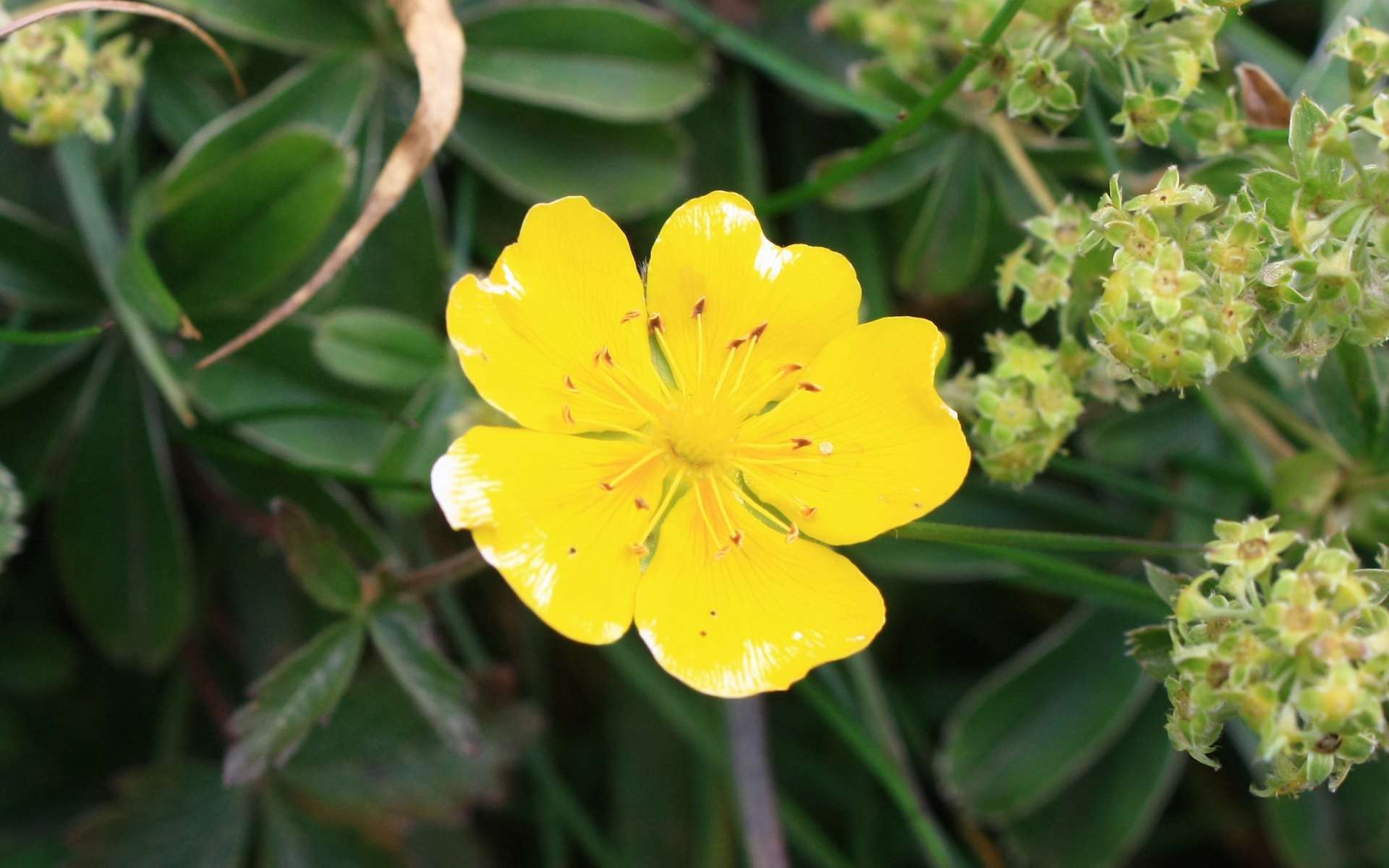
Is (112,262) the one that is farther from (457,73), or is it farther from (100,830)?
(100,830)

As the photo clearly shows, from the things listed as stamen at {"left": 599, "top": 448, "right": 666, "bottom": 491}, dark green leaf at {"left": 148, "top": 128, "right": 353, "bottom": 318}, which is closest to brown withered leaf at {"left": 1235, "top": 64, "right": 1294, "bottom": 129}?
stamen at {"left": 599, "top": 448, "right": 666, "bottom": 491}

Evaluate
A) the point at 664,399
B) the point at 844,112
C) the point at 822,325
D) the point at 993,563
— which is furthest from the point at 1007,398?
the point at 844,112

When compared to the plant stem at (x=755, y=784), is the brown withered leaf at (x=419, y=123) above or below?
above

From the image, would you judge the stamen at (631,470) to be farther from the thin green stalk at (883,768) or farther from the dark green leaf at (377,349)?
the dark green leaf at (377,349)

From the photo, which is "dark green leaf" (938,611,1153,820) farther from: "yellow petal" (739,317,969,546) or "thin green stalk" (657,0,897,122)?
"thin green stalk" (657,0,897,122)

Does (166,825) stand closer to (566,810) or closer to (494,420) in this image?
(566,810)

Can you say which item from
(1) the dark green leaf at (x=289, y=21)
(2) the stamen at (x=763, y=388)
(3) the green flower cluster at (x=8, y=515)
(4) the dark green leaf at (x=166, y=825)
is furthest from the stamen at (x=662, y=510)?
(4) the dark green leaf at (x=166, y=825)
